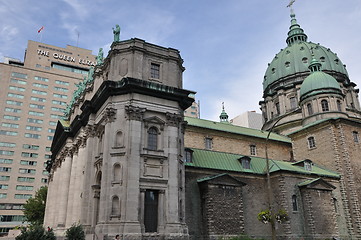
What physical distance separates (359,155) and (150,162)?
29673mm

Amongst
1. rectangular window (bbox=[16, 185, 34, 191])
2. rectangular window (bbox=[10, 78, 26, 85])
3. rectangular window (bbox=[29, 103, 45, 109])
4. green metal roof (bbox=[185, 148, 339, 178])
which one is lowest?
green metal roof (bbox=[185, 148, 339, 178])

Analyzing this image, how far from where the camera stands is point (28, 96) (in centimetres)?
9275

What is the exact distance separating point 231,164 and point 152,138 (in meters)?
12.7

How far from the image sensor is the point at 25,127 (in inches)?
3536

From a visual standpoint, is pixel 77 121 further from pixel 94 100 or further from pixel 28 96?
pixel 28 96

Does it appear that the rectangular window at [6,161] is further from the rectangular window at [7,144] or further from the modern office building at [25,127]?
the rectangular window at [7,144]

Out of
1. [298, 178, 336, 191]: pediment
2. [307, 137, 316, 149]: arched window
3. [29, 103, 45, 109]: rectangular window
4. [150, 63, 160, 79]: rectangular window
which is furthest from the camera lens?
[29, 103, 45, 109]: rectangular window

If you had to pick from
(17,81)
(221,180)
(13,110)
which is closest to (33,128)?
(13,110)

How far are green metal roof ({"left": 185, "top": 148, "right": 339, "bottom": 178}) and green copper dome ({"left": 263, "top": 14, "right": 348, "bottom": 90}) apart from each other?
2680 cm

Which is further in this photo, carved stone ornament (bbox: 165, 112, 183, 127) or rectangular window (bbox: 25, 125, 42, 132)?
A: rectangular window (bbox: 25, 125, 42, 132)

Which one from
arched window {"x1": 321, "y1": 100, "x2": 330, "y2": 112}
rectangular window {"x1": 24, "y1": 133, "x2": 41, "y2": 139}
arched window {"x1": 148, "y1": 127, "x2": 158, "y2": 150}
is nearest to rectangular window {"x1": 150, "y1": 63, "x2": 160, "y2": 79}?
arched window {"x1": 148, "y1": 127, "x2": 158, "y2": 150}

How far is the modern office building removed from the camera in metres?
83.1

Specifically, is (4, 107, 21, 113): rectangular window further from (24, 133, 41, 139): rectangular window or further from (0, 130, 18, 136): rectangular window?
(24, 133, 41, 139): rectangular window

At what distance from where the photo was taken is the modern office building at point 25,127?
83062 mm
